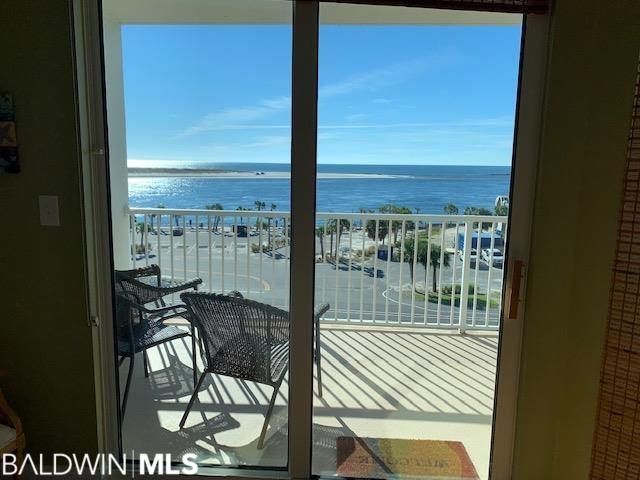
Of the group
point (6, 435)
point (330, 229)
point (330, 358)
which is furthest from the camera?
point (330, 358)

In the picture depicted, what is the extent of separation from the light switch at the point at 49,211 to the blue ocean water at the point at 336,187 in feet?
0.86

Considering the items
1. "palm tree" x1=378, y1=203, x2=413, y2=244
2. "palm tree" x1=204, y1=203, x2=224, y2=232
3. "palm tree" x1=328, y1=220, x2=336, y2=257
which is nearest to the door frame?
"palm tree" x1=328, y1=220, x2=336, y2=257

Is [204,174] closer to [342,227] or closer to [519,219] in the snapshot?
[342,227]

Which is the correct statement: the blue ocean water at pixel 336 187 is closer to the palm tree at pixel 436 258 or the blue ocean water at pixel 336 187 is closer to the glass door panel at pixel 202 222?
the glass door panel at pixel 202 222

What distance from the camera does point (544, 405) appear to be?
158 cm

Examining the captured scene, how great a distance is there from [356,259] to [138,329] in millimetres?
1209

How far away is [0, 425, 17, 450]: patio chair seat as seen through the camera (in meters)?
1.43

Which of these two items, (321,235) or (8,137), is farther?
(321,235)

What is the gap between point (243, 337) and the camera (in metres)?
1.76

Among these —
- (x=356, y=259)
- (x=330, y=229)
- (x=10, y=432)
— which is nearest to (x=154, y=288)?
(x=10, y=432)

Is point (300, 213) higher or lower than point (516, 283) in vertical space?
higher

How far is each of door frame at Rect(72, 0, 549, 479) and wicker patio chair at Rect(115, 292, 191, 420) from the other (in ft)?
0.17

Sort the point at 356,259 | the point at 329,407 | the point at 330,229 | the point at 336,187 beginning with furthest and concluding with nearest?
1. the point at 356,259
2. the point at 329,407
3. the point at 330,229
4. the point at 336,187

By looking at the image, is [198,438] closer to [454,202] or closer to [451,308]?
[454,202]
